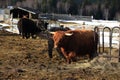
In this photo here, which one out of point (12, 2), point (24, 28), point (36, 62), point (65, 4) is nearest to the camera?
point (36, 62)

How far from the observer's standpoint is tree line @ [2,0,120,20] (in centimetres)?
10262

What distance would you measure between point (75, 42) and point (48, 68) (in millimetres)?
2178

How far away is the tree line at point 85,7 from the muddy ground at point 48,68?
272 feet

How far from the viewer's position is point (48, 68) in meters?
11.4

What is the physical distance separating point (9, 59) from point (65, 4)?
107 metres

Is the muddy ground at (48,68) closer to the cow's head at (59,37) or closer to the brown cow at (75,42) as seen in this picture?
the brown cow at (75,42)

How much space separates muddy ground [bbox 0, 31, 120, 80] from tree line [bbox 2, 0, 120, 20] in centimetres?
8285

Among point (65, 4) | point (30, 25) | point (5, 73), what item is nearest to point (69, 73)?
point (5, 73)

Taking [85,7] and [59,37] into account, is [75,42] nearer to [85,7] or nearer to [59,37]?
[59,37]

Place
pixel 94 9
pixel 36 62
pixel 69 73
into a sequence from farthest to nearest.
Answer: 1. pixel 94 9
2. pixel 36 62
3. pixel 69 73

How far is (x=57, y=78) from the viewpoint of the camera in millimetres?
9523

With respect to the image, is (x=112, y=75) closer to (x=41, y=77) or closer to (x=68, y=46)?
(x=41, y=77)

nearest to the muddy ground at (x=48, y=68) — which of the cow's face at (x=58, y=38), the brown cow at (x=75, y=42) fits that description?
the brown cow at (x=75, y=42)

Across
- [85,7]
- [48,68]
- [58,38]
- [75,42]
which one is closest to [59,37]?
[58,38]
